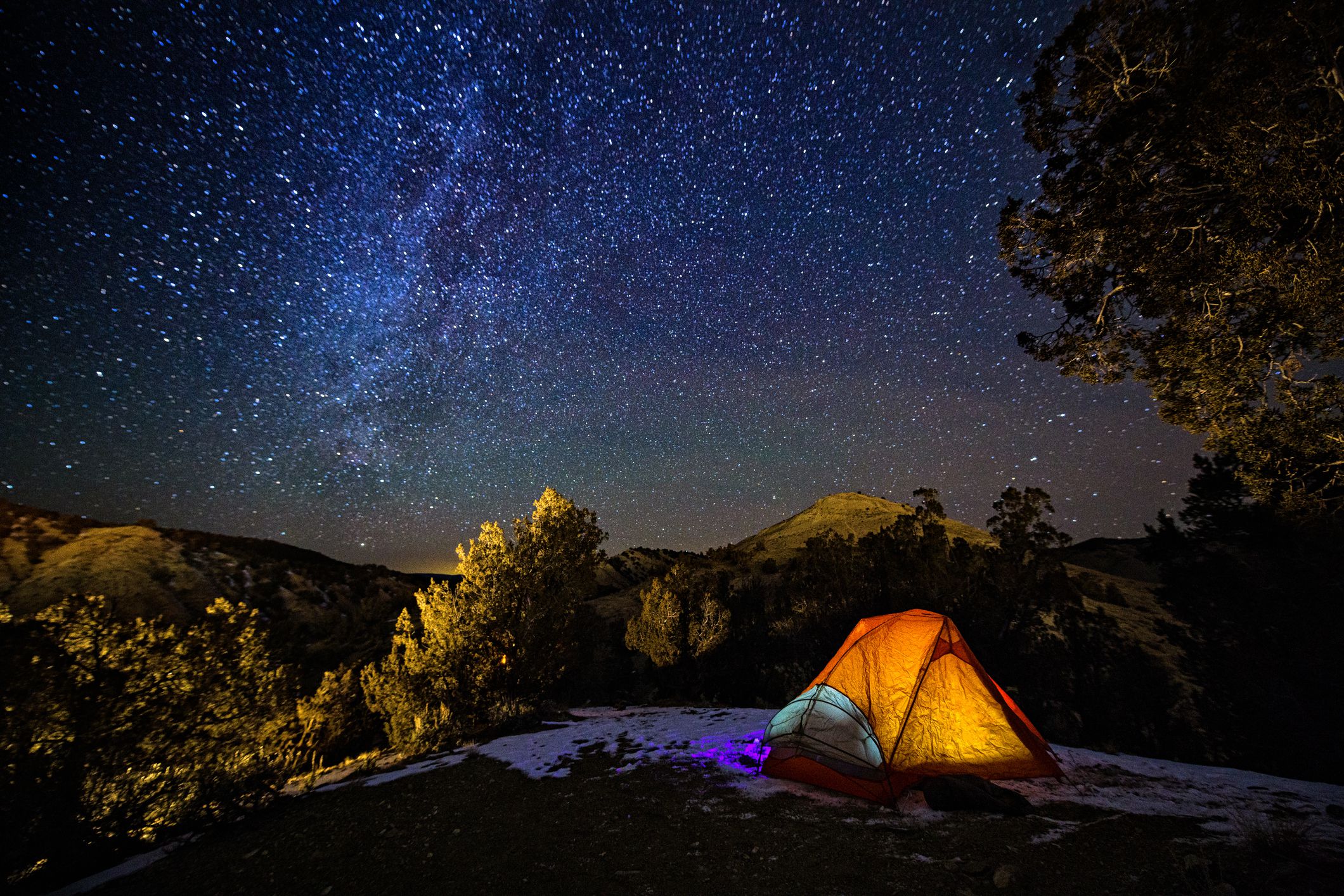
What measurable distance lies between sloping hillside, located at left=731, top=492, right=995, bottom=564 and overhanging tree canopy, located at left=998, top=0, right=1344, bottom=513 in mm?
46435

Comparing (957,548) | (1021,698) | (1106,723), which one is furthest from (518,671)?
(957,548)

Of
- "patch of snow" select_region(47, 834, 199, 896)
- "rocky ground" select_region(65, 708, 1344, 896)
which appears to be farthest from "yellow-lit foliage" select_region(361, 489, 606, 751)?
"patch of snow" select_region(47, 834, 199, 896)

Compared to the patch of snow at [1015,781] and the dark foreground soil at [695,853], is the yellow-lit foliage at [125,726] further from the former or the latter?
the patch of snow at [1015,781]

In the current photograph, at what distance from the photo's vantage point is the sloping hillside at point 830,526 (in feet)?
203

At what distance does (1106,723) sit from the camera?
569 inches

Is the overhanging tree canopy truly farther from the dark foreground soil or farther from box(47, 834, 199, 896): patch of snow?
box(47, 834, 199, 896): patch of snow

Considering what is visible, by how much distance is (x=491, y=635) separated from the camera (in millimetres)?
13016

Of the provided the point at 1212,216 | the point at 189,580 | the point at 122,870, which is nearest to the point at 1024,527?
the point at 1212,216

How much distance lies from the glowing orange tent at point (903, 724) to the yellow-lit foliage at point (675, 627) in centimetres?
1328

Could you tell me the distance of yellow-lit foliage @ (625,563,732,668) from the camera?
69.2 feet

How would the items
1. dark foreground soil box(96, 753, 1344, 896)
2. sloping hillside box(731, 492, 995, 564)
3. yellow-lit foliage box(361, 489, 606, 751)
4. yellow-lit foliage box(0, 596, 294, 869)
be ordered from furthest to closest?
1. sloping hillside box(731, 492, 995, 564)
2. yellow-lit foliage box(361, 489, 606, 751)
3. yellow-lit foliage box(0, 596, 294, 869)
4. dark foreground soil box(96, 753, 1344, 896)

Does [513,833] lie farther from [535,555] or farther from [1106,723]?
[1106,723]

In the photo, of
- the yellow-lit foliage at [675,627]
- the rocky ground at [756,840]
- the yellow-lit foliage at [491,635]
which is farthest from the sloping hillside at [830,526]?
the rocky ground at [756,840]

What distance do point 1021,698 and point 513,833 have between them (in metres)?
16.5
